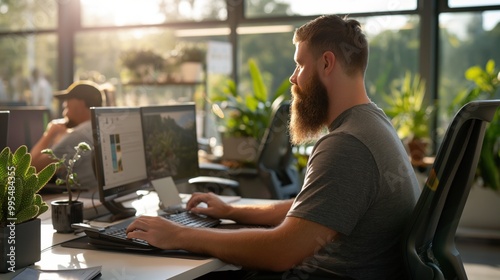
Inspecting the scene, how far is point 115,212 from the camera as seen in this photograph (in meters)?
2.36

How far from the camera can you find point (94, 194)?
2.59 m

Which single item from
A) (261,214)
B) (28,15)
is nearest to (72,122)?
(261,214)

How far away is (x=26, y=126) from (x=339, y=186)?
6.60ft

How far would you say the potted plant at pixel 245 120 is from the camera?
5.01 metres

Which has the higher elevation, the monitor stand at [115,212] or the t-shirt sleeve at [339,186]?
the t-shirt sleeve at [339,186]

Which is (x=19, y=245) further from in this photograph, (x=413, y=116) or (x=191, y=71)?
(x=191, y=71)

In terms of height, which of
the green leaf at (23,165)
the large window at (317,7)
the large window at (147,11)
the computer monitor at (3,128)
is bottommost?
the green leaf at (23,165)

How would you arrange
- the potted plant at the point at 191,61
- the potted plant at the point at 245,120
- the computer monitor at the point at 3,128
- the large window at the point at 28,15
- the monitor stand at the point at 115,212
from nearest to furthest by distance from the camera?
the computer monitor at the point at 3,128
the monitor stand at the point at 115,212
the potted plant at the point at 245,120
the potted plant at the point at 191,61
the large window at the point at 28,15

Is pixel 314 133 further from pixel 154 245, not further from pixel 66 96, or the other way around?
pixel 66 96

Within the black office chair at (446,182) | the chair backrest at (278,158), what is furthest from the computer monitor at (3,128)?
the chair backrest at (278,158)

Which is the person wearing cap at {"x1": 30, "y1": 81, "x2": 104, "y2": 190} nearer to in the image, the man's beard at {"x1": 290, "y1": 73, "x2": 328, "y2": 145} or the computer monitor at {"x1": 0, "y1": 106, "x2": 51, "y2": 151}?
the computer monitor at {"x1": 0, "y1": 106, "x2": 51, "y2": 151}

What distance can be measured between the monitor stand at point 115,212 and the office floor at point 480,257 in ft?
8.07

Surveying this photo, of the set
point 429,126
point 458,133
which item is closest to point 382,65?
point 429,126

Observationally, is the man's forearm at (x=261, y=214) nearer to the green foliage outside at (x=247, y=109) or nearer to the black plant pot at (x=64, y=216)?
the black plant pot at (x=64, y=216)
